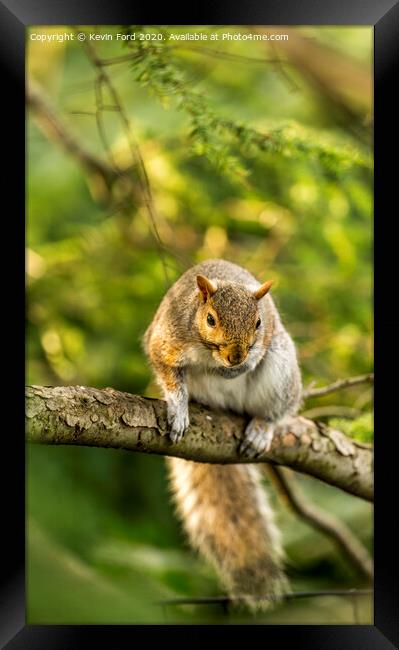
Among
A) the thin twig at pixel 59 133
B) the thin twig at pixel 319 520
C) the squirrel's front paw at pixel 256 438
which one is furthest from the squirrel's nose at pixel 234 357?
the thin twig at pixel 59 133

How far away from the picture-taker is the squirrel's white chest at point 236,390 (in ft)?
7.35

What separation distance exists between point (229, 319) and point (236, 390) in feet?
1.18

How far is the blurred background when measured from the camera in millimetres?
3020

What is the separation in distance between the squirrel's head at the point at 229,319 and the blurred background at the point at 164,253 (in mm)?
482

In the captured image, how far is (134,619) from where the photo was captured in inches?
70.7

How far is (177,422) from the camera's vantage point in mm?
1976

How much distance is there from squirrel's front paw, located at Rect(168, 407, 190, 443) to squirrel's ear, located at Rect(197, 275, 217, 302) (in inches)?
12.1

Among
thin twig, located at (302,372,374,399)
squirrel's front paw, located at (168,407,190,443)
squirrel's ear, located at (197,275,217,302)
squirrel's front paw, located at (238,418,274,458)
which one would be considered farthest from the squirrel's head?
thin twig, located at (302,372,374,399)

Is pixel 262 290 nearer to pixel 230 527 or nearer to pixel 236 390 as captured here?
pixel 236 390

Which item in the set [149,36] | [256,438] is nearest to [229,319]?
[256,438]

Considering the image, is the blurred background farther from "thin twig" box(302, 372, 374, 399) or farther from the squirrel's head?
the squirrel's head

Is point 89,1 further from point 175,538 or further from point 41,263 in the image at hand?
point 175,538
